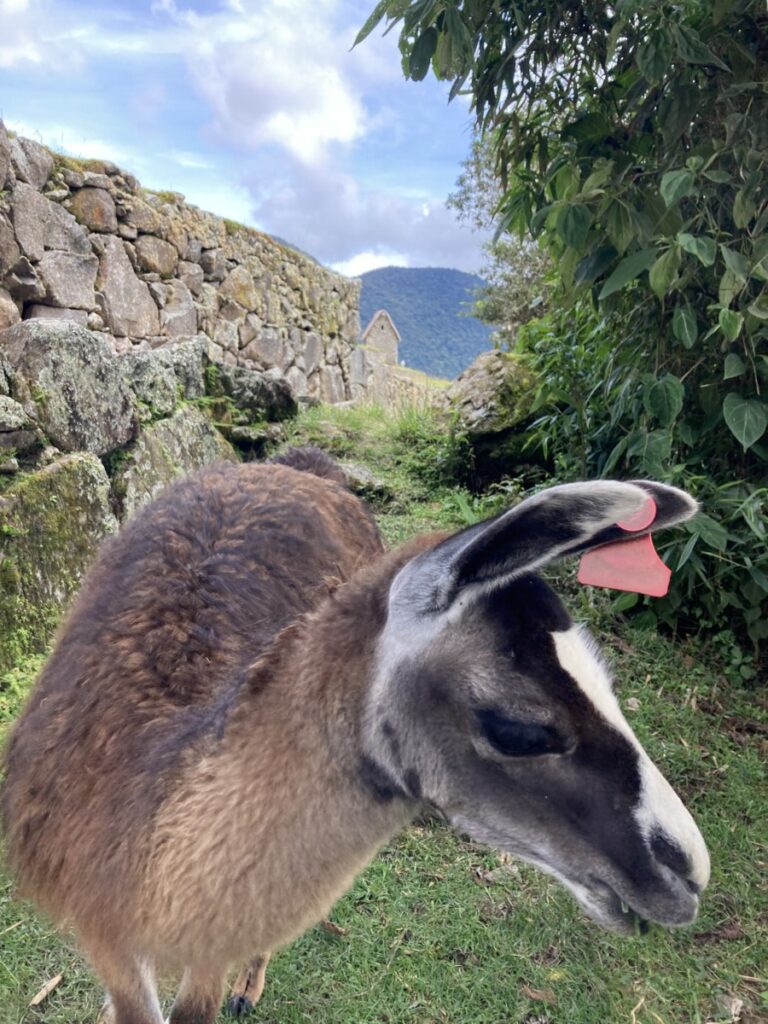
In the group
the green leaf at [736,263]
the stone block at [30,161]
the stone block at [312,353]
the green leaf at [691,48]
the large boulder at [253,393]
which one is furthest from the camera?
the stone block at [312,353]

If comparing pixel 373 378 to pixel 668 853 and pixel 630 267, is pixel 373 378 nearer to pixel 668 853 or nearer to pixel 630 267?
pixel 630 267

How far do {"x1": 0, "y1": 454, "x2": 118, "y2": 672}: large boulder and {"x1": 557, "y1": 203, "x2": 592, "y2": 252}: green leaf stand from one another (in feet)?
7.87

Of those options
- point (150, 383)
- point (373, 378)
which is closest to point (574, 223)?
point (150, 383)

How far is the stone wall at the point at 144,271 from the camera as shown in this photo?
20.2ft

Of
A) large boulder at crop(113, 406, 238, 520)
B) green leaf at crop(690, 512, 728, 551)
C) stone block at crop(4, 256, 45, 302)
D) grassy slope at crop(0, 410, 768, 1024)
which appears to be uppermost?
stone block at crop(4, 256, 45, 302)

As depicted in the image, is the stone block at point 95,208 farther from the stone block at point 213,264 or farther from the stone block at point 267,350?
the stone block at point 267,350

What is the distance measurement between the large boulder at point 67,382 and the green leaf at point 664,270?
2.69 m

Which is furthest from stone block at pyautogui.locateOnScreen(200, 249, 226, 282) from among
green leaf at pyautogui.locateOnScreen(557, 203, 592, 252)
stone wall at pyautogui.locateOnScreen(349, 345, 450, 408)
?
green leaf at pyautogui.locateOnScreen(557, 203, 592, 252)

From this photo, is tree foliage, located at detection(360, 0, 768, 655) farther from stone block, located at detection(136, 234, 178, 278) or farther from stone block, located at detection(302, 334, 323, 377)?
stone block, located at detection(302, 334, 323, 377)

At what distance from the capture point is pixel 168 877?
146cm

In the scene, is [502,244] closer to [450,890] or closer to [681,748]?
[681,748]

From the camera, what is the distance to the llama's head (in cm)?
129

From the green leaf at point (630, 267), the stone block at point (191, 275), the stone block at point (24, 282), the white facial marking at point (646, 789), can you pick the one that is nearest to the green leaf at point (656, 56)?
the green leaf at point (630, 267)

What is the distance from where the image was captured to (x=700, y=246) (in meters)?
2.53
